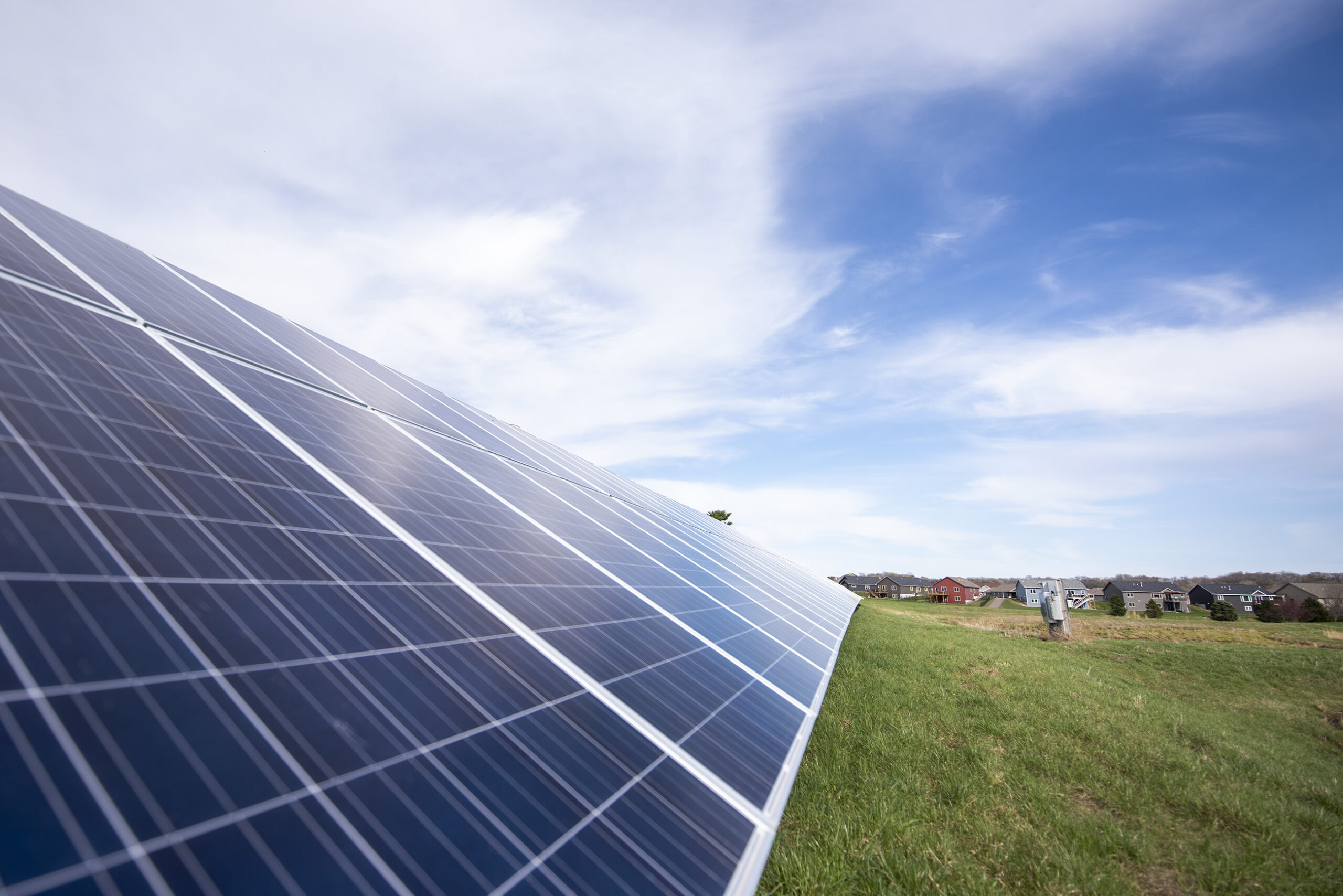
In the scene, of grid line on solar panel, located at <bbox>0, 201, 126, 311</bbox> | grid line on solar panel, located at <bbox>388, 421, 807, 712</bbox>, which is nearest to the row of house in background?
grid line on solar panel, located at <bbox>388, 421, 807, 712</bbox>

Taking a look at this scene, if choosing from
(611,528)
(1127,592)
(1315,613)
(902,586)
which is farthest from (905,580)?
(611,528)

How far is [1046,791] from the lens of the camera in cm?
688

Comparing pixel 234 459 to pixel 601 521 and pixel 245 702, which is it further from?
pixel 601 521

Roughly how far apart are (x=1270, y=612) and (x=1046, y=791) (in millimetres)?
99263

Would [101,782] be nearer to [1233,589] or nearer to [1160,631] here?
[1160,631]

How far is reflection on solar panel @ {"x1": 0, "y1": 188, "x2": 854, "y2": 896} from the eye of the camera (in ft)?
6.25

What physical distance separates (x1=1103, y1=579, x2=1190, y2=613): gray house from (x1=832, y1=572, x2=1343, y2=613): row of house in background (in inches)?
4.3

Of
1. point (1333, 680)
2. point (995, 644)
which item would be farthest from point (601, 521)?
point (1333, 680)

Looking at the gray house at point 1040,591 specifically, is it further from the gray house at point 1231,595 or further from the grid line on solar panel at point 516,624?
the grid line on solar panel at point 516,624

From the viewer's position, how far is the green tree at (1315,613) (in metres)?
65.1

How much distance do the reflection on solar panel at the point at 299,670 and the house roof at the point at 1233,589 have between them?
16052cm

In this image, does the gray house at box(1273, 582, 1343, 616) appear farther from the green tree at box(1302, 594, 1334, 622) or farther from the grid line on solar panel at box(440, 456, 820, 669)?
the grid line on solar panel at box(440, 456, 820, 669)

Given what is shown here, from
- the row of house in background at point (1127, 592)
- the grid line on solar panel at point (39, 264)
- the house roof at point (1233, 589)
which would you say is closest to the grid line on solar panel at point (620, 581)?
the grid line on solar panel at point (39, 264)

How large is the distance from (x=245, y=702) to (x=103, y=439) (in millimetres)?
2236
